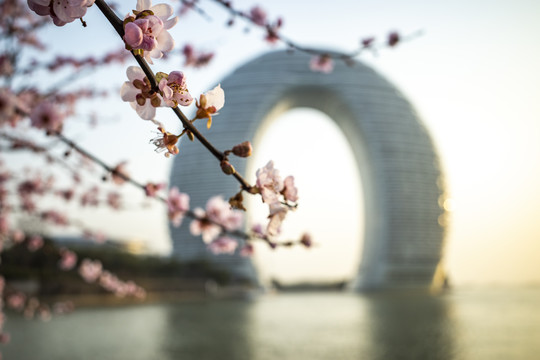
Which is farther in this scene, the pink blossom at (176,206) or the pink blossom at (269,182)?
the pink blossom at (176,206)

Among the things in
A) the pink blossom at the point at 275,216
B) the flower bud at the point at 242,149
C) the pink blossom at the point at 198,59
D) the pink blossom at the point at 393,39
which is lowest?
the pink blossom at the point at 275,216

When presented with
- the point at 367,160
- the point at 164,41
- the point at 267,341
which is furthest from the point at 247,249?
the point at 367,160

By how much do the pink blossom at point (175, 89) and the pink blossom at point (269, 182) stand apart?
0.62ft

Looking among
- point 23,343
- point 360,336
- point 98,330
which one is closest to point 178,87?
point 23,343

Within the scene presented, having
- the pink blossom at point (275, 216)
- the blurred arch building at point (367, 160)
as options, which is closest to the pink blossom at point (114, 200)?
the pink blossom at point (275, 216)

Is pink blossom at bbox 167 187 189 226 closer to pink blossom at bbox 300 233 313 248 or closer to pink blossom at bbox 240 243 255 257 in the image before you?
pink blossom at bbox 240 243 255 257

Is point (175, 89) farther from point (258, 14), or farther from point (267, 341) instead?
point (267, 341)

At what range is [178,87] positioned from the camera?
683mm

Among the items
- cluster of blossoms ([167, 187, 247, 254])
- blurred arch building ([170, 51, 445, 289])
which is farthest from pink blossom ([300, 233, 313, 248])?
blurred arch building ([170, 51, 445, 289])

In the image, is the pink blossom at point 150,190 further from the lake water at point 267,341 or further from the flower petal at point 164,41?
the lake water at point 267,341

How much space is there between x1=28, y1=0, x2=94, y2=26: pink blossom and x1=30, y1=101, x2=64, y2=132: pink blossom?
977 millimetres

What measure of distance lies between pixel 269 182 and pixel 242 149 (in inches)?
3.8

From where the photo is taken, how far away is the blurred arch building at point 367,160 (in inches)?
1588

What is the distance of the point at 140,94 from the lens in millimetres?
700
